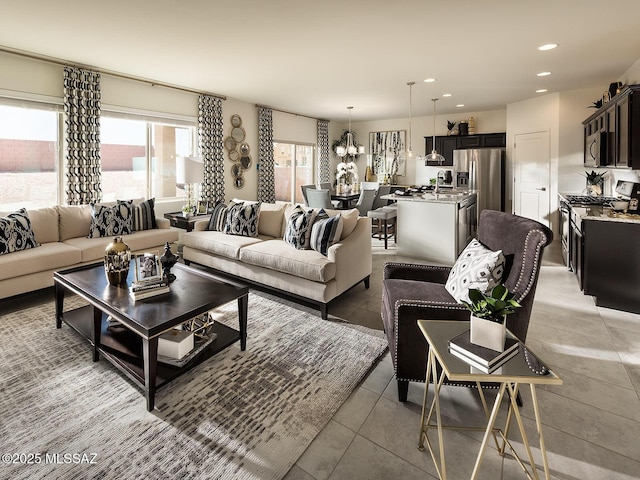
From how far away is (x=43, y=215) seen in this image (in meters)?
3.97

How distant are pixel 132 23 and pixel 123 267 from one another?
224 centimetres

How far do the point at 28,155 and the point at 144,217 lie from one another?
4.92ft

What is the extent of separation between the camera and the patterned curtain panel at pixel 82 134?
14.5 ft

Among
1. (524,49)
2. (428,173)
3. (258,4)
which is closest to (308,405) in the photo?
(258,4)

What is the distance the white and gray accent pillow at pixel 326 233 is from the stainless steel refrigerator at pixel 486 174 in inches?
209

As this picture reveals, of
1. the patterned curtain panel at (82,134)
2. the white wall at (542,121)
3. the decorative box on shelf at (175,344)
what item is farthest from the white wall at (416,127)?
the decorative box on shelf at (175,344)

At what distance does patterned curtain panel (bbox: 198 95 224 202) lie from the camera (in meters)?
6.07

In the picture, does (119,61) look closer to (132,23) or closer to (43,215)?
(132,23)

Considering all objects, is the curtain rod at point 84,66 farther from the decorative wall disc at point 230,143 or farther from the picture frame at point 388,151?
the picture frame at point 388,151

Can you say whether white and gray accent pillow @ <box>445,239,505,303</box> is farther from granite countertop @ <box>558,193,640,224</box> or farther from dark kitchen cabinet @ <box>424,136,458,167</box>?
dark kitchen cabinet @ <box>424,136,458,167</box>

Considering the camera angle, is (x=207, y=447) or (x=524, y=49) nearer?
(x=207, y=447)

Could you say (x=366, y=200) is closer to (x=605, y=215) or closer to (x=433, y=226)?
(x=433, y=226)

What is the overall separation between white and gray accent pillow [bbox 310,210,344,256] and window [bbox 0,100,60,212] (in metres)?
3.59

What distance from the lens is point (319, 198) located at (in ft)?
20.7
